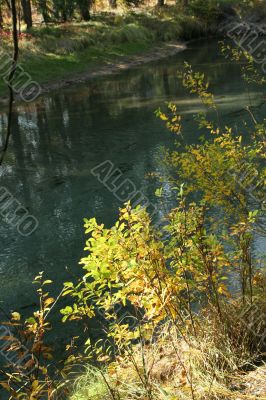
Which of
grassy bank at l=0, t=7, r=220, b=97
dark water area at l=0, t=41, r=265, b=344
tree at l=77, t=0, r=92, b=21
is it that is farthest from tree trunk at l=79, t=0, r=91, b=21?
dark water area at l=0, t=41, r=265, b=344

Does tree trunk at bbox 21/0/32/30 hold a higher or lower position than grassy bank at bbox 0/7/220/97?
higher

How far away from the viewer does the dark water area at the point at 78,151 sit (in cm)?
811

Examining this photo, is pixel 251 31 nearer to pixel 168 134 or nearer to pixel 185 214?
pixel 168 134

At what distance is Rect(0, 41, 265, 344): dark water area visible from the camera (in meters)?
8.11

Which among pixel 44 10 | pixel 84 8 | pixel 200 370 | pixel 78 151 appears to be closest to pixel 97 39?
pixel 84 8

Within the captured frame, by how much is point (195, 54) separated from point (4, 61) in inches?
464

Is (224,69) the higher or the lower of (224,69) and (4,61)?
the lower

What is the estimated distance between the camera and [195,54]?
28938 mm

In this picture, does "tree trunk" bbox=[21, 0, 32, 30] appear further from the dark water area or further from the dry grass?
the dry grass

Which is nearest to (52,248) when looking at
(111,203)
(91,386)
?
(111,203)

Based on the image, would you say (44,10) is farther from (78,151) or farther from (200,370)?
(200,370)

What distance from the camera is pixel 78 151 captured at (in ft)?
44.5

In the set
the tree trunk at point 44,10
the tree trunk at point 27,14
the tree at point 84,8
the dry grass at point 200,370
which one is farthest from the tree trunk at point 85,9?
the dry grass at point 200,370

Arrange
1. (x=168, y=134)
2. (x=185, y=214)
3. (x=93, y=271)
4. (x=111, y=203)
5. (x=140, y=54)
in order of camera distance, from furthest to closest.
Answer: (x=140, y=54)
(x=168, y=134)
(x=111, y=203)
(x=185, y=214)
(x=93, y=271)
